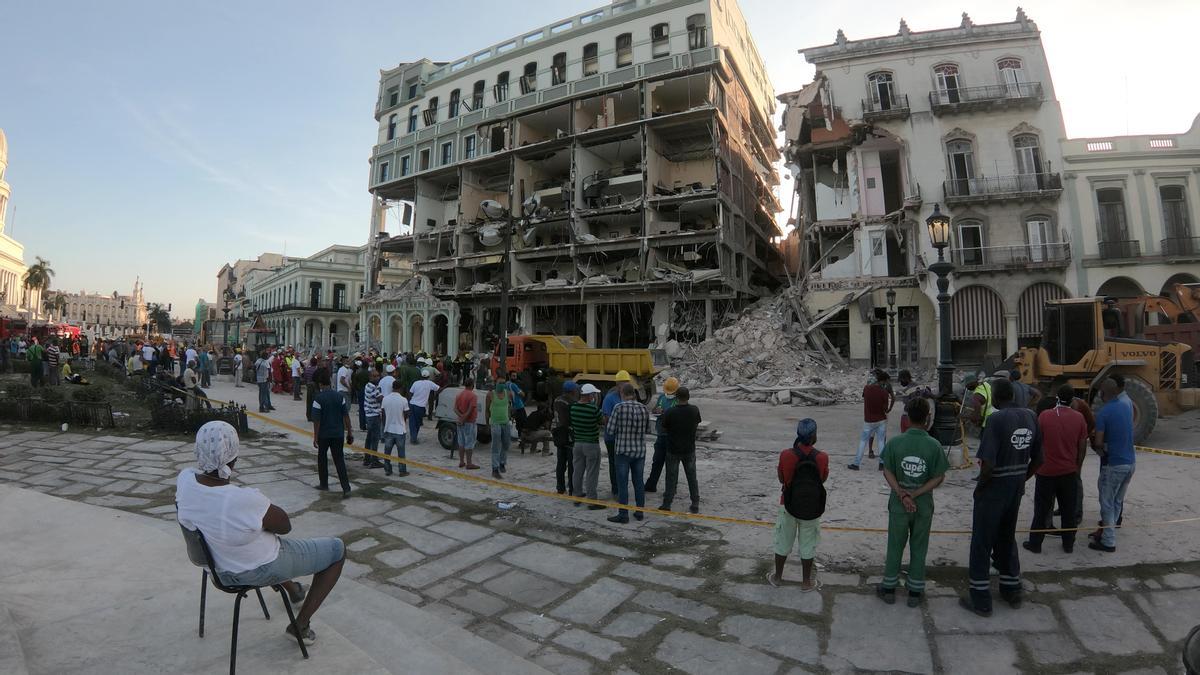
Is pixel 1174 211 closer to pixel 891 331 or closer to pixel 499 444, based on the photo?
pixel 891 331

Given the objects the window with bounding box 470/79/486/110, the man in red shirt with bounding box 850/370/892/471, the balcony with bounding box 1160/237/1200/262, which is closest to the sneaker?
the man in red shirt with bounding box 850/370/892/471

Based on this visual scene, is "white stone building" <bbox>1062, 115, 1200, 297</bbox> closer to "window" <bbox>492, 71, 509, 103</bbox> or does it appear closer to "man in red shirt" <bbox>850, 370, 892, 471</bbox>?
"man in red shirt" <bbox>850, 370, 892, 471</bbox>

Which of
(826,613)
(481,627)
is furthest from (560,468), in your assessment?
(826,613)

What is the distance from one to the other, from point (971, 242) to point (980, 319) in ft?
11.5

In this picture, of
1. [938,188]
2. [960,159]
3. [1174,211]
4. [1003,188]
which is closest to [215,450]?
[938,188]

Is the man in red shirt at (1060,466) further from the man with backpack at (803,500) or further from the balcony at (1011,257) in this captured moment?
the balcony at (1011,257)

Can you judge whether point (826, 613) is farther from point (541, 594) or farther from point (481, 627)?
point (481, 627)

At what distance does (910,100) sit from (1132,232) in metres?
10.5

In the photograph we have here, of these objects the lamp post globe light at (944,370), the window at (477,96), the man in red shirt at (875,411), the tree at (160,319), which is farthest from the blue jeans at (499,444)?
the tree at (160,319)

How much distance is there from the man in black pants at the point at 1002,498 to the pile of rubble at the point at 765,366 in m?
14.4

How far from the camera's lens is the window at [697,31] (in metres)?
30.4

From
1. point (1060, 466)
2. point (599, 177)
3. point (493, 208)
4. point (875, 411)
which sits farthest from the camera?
point (599, 177)

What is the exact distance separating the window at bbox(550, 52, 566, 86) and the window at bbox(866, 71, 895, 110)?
1866 cm

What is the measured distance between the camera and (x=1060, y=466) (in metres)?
4.98
